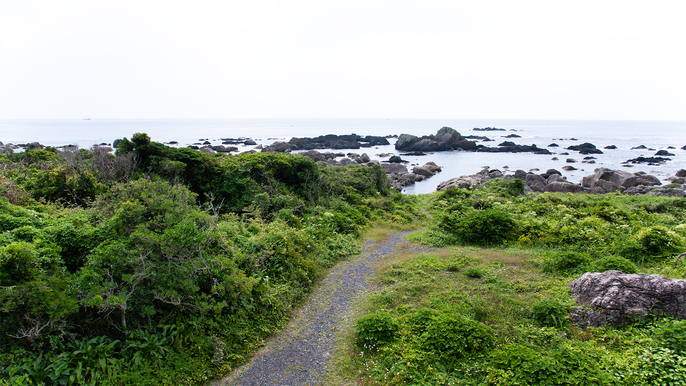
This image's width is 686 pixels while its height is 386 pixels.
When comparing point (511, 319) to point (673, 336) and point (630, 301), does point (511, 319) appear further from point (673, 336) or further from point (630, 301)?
point (673, 336)

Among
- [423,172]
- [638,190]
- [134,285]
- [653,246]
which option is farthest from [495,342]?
[423,172]

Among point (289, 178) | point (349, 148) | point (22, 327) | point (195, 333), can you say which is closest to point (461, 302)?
point (195, 333)

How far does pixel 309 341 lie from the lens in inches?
333

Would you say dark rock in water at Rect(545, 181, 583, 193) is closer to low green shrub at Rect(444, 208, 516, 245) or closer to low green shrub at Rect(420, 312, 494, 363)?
low green shrub at Rect(444, 208, 516, 245)

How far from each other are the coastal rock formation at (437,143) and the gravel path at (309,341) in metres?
87.2

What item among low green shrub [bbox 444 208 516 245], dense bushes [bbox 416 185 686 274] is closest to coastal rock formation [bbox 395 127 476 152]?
dense bushes [bbox 416 185 686 274]

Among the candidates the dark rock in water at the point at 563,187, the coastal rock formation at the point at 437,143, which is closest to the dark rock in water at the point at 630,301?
the dark rock in water at the point at 563,187

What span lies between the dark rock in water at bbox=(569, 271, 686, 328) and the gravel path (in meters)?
Result: 6.00

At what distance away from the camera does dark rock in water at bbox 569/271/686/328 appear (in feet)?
24.8

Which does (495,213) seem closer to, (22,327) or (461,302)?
(461,302)

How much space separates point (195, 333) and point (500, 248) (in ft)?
41.2

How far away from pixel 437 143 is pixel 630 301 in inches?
3610

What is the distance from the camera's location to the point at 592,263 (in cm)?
1028

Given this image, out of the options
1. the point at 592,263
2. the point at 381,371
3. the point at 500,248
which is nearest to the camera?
the point at 381,371
